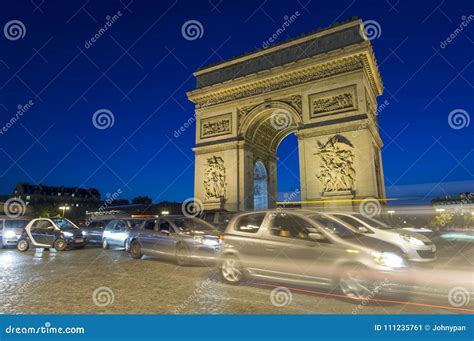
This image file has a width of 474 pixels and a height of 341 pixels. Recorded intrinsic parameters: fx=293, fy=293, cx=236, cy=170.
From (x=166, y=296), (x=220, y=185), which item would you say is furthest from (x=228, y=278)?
(x=220, y=185)

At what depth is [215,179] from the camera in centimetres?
2184

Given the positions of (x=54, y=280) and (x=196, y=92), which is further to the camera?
(x=196, y=92)

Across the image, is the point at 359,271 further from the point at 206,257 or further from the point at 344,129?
the point at 344,129

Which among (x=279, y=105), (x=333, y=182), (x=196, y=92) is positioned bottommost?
(x=333, y=182)

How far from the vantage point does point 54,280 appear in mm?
6312

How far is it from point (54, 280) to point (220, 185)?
15556mm

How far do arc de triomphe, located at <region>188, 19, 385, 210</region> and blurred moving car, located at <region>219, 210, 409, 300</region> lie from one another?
11919 millimetres

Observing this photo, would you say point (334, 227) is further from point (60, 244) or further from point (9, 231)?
point (9, 231)

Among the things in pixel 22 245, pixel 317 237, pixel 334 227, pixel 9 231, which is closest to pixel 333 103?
pixel 334 227

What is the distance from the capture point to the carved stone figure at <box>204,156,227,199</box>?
70.6 feet

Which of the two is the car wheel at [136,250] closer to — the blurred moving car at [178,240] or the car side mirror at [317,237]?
the blurred moving car at [178,240]

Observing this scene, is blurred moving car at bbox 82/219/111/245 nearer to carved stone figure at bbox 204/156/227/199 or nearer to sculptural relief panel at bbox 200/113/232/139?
carved stone figure at bbox 204/156/227/199

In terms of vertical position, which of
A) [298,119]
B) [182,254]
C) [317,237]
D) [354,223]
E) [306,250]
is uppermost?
[298,119]

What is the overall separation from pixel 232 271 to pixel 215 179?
15.9 m
